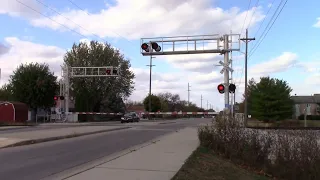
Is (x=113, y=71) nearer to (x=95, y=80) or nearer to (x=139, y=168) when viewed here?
(x=95, y=80)

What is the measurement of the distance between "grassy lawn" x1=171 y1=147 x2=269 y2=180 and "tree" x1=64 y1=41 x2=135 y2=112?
55053 mm

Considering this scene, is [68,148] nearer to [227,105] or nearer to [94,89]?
[227,105]

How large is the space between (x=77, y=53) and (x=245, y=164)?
191 ft

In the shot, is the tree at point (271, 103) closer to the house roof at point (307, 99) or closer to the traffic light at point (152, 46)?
the traffic light at point (152, 46)

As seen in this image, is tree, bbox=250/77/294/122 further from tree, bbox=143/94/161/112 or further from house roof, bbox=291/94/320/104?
house roof, bbox=291/94/320/104

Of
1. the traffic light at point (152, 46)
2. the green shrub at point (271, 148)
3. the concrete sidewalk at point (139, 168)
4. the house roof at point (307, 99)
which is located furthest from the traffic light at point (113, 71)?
the house roof at point (307, 99)

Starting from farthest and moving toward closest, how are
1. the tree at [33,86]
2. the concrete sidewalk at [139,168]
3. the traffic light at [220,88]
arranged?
the tree at [33,86] < the traffic light at [220,88] < the concrete sidewalk at [139,168]

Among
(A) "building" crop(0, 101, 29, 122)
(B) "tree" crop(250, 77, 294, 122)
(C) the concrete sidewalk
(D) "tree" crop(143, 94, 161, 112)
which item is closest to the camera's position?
(C) the concrete sidewalk

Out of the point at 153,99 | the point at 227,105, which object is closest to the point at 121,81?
the point at 153,99

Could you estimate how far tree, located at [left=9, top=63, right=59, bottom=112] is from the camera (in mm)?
55969

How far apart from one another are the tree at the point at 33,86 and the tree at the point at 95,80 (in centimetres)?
876

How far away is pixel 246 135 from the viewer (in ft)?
45.9

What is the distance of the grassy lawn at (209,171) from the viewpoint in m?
9.79

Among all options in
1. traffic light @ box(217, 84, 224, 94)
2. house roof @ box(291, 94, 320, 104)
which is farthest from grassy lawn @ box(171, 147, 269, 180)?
house roof @ box(291, 94, 320, 104)
